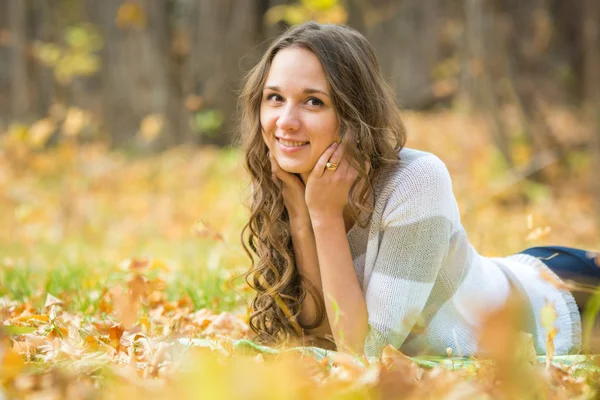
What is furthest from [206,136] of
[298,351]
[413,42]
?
[413,42]

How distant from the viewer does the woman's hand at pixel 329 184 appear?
2418 millimetres

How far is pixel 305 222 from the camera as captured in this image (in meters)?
2.59

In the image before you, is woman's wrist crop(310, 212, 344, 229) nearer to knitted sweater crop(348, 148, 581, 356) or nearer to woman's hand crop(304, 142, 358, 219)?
woman's hand crop(304, 142, 358, 219)

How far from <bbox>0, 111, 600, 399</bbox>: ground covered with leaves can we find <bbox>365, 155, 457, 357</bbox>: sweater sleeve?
0.59ft

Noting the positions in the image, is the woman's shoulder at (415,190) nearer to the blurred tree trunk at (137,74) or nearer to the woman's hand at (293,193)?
the woman's hand at (293,193)

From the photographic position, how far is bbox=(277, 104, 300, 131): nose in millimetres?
2400

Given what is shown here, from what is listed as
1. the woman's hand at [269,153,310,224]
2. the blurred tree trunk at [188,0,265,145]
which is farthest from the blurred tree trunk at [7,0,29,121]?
the woman's hand at [269,153,310,224]

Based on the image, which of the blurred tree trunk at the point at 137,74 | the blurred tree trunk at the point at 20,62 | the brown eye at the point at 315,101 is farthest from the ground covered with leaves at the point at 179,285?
the blurred tree trunk at the point at 137,74

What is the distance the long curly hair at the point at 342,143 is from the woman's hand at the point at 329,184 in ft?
0.11

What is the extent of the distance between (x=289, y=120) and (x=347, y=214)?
0.42 meters

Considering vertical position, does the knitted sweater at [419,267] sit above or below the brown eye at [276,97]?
below

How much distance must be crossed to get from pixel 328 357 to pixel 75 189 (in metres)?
5.32

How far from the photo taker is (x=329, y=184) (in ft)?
7.97

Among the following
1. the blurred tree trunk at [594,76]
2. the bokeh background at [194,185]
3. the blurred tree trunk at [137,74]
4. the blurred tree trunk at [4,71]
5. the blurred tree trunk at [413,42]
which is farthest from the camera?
the blurred tree trunk at [413,42]
